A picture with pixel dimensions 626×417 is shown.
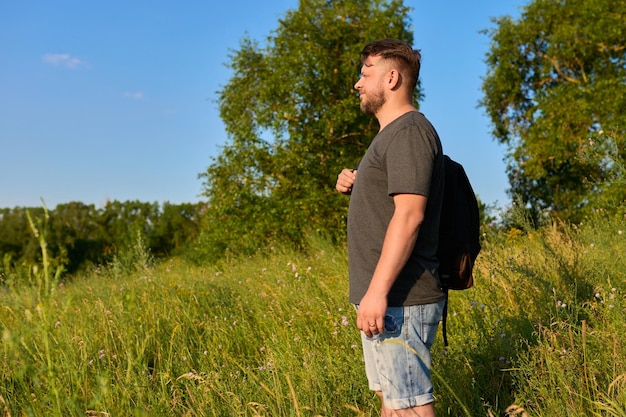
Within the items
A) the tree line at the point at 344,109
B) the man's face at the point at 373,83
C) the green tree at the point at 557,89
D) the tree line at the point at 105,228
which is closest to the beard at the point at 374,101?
the man's face at the point at 373,83

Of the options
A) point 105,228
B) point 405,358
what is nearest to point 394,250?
point 405,358

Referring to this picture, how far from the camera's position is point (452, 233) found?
2576mm

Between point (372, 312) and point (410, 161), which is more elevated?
point (410, 161)

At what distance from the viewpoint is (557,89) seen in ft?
64.5

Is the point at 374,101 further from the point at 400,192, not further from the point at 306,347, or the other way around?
the point at 306,347

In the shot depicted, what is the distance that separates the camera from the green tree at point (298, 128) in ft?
56.6

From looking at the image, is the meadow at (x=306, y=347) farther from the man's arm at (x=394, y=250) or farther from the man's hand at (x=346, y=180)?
the man's hand at (x=346, y=180)

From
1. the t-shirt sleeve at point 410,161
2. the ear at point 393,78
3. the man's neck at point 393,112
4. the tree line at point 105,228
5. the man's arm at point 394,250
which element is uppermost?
the tree line at point 105,228

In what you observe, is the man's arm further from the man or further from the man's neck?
the man's neck

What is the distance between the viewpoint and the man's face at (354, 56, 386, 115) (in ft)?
8.16

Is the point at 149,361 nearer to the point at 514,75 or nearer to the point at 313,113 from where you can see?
the point at 313,113

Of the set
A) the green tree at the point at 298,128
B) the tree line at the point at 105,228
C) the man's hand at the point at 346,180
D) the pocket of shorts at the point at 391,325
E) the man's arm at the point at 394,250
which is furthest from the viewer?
the tree line at the point at 105,228

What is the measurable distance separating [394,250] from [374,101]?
0.70m

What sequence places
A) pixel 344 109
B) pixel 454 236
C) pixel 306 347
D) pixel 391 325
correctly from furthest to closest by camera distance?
pixel 344 109
pixel 306 347
pixel 454 236
pixel 391 325
